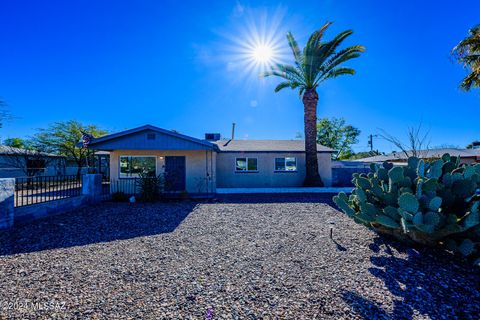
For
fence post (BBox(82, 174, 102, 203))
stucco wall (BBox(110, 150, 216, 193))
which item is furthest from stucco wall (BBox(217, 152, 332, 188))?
fence post (BBox(82, 174, 102, 203))

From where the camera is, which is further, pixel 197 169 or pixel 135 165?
pixel 197 169

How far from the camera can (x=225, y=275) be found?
349 centimetres

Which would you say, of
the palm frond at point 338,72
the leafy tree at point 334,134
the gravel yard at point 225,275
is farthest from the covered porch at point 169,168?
→ the leafy tree at point 334,134

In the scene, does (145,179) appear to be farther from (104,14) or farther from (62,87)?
(62,87)

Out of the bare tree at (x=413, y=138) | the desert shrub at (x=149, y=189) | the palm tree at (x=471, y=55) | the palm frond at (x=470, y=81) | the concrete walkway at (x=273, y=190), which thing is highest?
the palm tree at (x=471, y=55)

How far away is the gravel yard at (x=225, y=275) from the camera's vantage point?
263 cm

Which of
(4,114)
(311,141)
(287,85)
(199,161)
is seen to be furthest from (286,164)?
(4,114)

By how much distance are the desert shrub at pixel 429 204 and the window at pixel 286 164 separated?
9.87 m

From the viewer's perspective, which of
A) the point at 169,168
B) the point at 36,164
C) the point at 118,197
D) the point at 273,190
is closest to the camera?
the point at 118,197

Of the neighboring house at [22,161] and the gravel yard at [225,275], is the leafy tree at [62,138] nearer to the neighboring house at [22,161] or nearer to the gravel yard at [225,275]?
the neighboring house at [22,161]

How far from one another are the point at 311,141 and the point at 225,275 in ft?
39.8

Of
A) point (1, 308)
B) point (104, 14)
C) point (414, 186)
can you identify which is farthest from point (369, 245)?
point (104, 14)

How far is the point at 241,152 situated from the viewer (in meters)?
14.7

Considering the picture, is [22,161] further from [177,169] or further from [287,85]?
[287,85]
